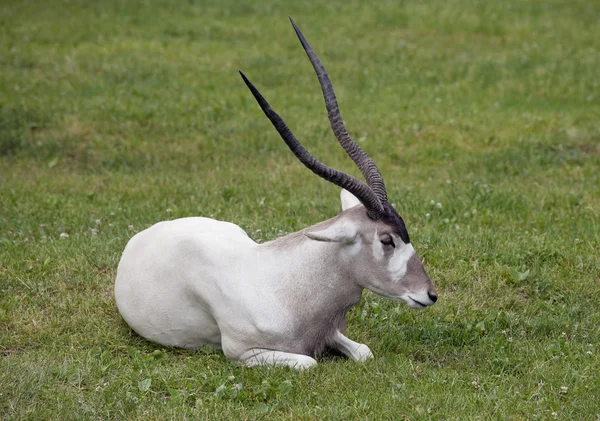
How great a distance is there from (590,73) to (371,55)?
425 centimetres

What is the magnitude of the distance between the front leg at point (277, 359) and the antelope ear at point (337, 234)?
874 mm

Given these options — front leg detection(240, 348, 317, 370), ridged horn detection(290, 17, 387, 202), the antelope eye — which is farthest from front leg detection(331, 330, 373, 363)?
ridged horn detection(290, 17, 387, 202)

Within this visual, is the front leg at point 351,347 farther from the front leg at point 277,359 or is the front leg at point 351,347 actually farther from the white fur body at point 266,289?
the front leg at point 277,359

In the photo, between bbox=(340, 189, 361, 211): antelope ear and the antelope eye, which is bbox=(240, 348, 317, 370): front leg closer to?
the antelope eye

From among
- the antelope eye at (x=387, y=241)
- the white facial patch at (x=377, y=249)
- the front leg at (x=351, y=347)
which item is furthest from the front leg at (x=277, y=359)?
the antelope eye at (x=387, y=241)

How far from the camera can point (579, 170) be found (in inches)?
469

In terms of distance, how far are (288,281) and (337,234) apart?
0.59 meters

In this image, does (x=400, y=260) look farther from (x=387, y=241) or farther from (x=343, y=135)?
(x=343, y=135)

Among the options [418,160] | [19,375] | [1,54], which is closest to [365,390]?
[19,375]

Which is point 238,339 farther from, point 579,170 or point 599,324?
point 579,170

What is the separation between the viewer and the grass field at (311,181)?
19.7ft

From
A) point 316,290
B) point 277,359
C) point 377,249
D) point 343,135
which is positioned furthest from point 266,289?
point 343,135

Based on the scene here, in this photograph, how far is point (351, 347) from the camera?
6496 mm

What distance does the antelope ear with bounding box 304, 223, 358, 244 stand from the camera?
5.89m
